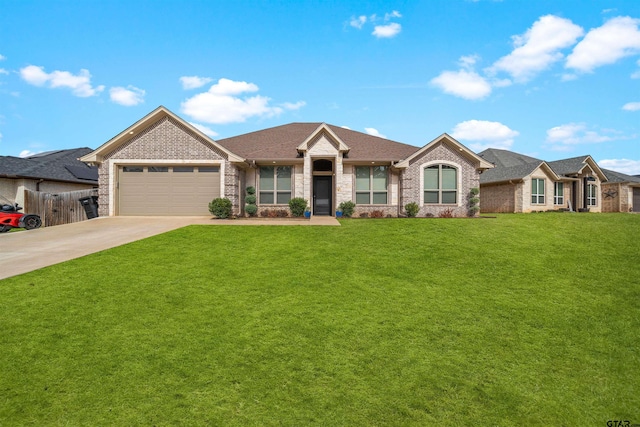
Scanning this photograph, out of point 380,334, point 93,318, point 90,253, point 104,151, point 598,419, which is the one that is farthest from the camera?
point 104,151

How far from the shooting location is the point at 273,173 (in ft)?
68.3

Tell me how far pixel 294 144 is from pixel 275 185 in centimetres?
364

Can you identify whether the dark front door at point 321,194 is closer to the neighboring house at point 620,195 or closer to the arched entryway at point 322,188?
the arched entryway at point 322,188

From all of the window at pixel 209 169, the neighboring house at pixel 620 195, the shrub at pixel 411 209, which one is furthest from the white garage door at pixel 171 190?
the neighboring house at pixel 620 195

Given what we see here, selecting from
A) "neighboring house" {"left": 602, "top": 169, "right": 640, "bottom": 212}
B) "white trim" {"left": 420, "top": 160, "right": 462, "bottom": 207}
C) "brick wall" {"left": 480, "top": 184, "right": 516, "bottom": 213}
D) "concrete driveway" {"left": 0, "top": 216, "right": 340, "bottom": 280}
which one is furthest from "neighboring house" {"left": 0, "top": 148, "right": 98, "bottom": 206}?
"neighboring house" {"left": 602, "top": 169, "right": 640, "bottom": 212}

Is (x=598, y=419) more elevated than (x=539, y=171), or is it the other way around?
(x=539, y=171)

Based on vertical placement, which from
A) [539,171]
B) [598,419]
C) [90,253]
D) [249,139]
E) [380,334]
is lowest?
[598,419]

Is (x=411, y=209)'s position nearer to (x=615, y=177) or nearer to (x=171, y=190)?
(x=171, y=190)

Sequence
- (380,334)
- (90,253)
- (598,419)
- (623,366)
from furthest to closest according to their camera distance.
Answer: (90,253)
(380,334)
(623,366)
(598,419)

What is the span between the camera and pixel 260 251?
415 inches

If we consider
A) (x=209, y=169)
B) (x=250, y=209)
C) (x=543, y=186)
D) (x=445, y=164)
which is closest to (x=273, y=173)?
(x=250, y=209)

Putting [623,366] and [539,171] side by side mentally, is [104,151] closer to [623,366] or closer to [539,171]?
[623,366]

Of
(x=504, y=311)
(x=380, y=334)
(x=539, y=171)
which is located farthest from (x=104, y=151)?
(x=539, y=171)

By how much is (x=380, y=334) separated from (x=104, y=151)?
19846mm
